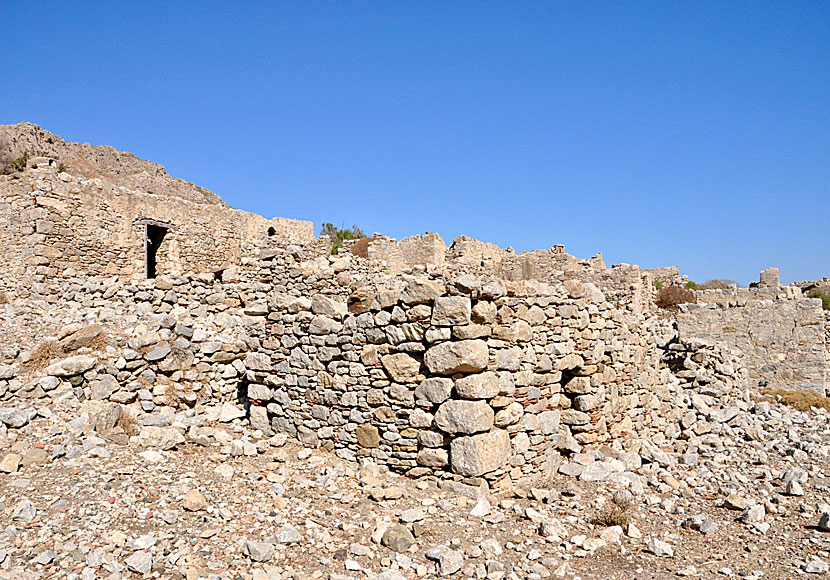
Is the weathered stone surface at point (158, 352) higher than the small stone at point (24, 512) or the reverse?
higher

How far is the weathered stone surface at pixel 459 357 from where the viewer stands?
5.53m

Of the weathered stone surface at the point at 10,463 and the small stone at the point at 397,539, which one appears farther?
the weathered stone surface at the point at 10,463

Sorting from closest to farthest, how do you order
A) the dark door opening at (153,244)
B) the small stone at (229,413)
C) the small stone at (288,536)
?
the small stone at (288,536) → the small stone at (229,413) → the dark door opening at (153,244)

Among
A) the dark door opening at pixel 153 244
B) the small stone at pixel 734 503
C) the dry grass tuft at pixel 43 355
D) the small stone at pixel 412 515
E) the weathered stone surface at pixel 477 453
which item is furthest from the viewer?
the dark door opening at pixel 153 244

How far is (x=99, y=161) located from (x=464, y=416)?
103 feet

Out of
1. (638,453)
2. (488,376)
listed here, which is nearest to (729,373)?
(638,453)

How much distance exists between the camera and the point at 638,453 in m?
7.10

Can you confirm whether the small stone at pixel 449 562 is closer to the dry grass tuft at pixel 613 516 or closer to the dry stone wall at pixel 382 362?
the dry stone wall at pixel 382 362

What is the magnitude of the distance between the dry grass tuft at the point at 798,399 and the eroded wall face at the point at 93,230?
11725mm

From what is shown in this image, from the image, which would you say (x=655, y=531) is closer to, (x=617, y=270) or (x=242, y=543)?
(x=242, y=543)

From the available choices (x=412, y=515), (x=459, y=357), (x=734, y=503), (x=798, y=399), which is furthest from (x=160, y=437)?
(x=798, y=399)

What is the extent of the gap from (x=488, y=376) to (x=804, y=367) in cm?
1208

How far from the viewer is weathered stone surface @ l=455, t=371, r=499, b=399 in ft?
18.0

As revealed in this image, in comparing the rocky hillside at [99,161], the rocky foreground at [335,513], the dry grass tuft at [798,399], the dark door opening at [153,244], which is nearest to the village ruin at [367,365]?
the rocky foreground at [335,513]
